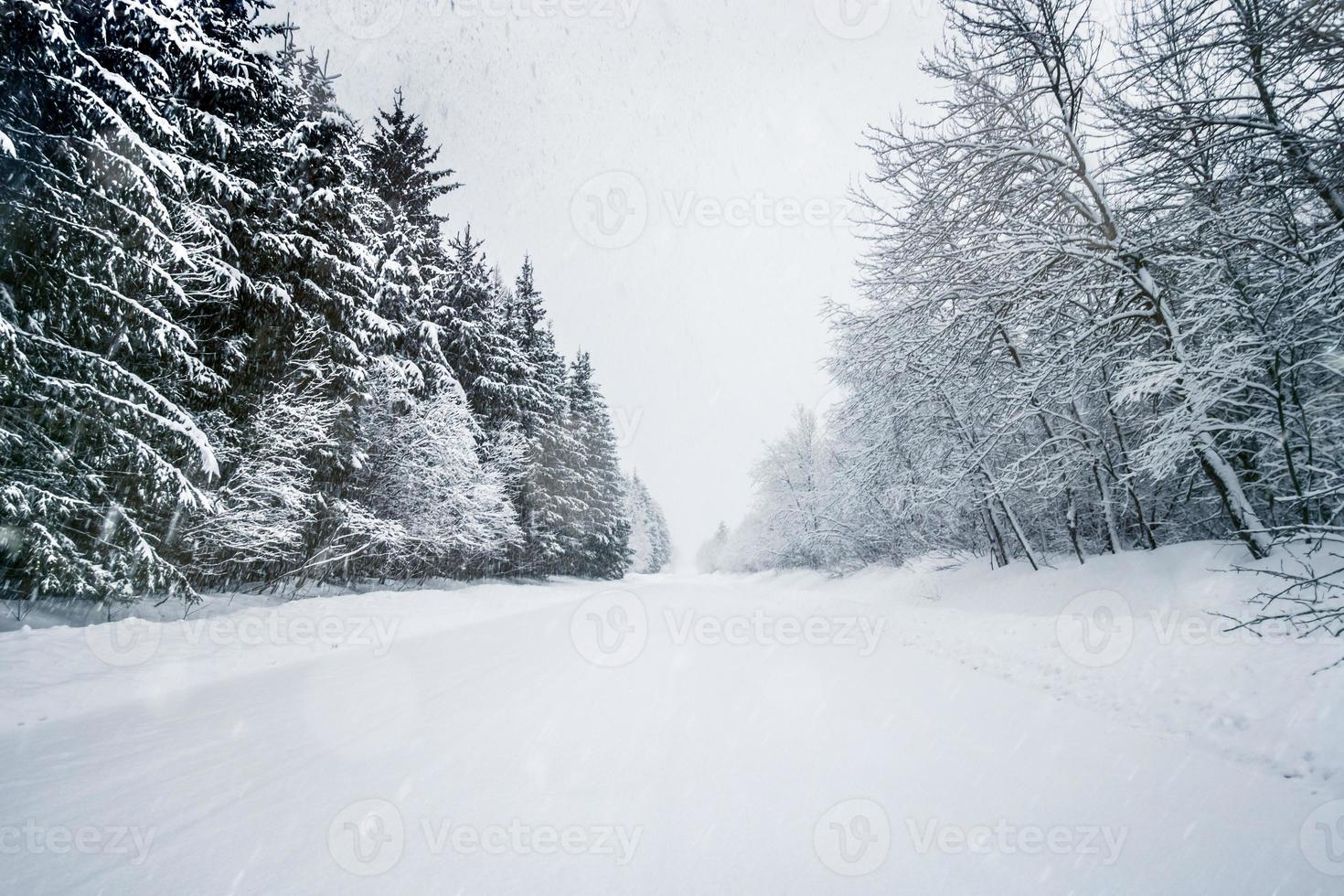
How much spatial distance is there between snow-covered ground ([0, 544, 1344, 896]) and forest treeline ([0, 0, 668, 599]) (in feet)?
6.04

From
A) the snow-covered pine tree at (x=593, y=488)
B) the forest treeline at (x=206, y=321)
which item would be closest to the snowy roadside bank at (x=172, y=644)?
the forest treeline at (x=206, y=321)

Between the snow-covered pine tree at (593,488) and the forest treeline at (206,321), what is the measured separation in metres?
10.7

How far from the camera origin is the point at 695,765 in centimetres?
355

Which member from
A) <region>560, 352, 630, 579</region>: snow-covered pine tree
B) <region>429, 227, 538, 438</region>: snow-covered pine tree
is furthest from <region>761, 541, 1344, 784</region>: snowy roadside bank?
<region>560, 352, 630, 579</region>: snow-covered pine tree

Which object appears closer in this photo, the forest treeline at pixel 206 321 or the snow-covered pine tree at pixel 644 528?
the forest treeline at pixel 206 321

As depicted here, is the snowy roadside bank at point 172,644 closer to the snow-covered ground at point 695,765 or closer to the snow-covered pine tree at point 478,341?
the snow-covered ground at point 695,765

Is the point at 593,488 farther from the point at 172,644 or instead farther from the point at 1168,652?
the point at 1168,652

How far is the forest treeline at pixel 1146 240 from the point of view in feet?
16.0

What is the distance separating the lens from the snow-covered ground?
240 cm

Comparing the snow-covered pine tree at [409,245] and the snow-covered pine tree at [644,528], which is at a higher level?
the snow-covered pine tree at [409,245]

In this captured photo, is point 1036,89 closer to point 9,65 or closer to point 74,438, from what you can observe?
point 9,65

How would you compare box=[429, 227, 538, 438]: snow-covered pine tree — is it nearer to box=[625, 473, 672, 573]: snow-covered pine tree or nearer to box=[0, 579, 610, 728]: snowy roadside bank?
box=[0, 579, 610, 728]: snowy roadside bank

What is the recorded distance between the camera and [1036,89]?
21.7 feet

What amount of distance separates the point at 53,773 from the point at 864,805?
17.3 feet
